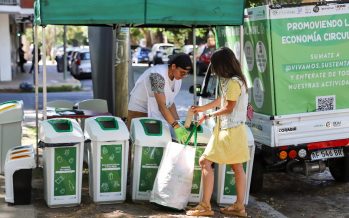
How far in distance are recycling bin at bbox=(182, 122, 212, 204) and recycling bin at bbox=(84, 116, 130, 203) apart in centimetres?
73

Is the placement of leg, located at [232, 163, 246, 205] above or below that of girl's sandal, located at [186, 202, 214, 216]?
above

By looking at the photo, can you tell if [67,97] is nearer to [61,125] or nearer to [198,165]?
[61,125]

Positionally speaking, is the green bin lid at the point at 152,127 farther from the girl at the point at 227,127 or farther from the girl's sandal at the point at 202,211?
the girl's sandal at the point at 202,211

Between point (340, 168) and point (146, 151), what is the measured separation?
3.05m

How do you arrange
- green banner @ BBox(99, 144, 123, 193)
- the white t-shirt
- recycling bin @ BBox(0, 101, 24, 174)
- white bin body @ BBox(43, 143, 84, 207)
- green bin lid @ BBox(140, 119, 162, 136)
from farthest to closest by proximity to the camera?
recycling bin @ BBox(0, 101, 24, 174)
the white t-shirt
green bin lid @ BBox(140, 119, 162, 136)
green banner @ BBox(99, 144, 123, 193)
white bin body @ BBox(43, 143, 84, 207)

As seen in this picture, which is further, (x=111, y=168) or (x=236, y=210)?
(x=111, y=168)

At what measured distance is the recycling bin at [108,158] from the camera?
5887 mm

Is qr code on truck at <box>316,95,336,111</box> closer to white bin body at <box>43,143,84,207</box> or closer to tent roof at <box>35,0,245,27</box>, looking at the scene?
tent roof at <box>35,0,245,27</box>

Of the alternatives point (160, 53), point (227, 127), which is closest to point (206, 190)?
point (227, 127)

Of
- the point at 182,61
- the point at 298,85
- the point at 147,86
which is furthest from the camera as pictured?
the point at 298,85

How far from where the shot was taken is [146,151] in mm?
6016

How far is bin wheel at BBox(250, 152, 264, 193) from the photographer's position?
7008 mm

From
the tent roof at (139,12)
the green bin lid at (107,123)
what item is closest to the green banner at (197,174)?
the green bin lid at (107,123)

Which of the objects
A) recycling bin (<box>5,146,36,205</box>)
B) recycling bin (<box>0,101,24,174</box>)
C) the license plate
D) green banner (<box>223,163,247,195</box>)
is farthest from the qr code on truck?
recycling bin (<box>0,101,24,174</box>)
